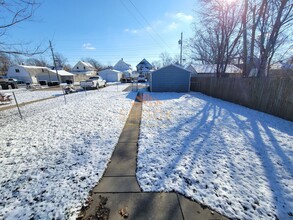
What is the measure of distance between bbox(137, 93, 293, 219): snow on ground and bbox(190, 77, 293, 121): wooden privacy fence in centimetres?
133

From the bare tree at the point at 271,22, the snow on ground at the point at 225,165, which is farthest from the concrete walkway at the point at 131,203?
the bare tree at the point at 271,22

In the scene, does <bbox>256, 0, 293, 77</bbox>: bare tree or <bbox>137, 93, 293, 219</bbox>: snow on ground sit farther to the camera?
<bbox>256, 0, 293, 77</bbox>: bare tree

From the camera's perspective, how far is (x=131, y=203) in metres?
2.15

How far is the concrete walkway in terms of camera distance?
196 centimetres

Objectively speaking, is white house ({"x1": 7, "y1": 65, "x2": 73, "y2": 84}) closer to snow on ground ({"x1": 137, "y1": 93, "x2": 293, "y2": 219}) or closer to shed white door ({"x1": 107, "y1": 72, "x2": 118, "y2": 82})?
shed white door ({"x1": 107, "y1": 72, "x2": 118, "y2": 82})

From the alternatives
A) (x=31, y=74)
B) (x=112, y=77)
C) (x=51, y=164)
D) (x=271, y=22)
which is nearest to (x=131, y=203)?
(x=51, y=164)

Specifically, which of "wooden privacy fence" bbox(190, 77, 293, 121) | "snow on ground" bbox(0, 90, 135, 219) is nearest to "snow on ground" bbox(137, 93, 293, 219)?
"snow on ground" bbox(0, 90, 135, 219)

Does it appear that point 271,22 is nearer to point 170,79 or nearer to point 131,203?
point 170,79

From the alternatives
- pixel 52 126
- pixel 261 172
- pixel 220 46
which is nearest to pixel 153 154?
pixel 261 172

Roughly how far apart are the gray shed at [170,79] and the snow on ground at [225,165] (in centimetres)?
984

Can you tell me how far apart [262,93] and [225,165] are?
638cm

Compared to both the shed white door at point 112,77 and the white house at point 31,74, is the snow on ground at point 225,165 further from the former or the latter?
the white house at point 31,74

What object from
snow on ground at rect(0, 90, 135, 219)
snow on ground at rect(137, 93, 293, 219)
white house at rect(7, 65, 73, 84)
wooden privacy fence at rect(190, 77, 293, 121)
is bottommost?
snow on ground at rect(137, 93, 293, 219)

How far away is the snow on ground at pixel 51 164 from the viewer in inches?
82.2
